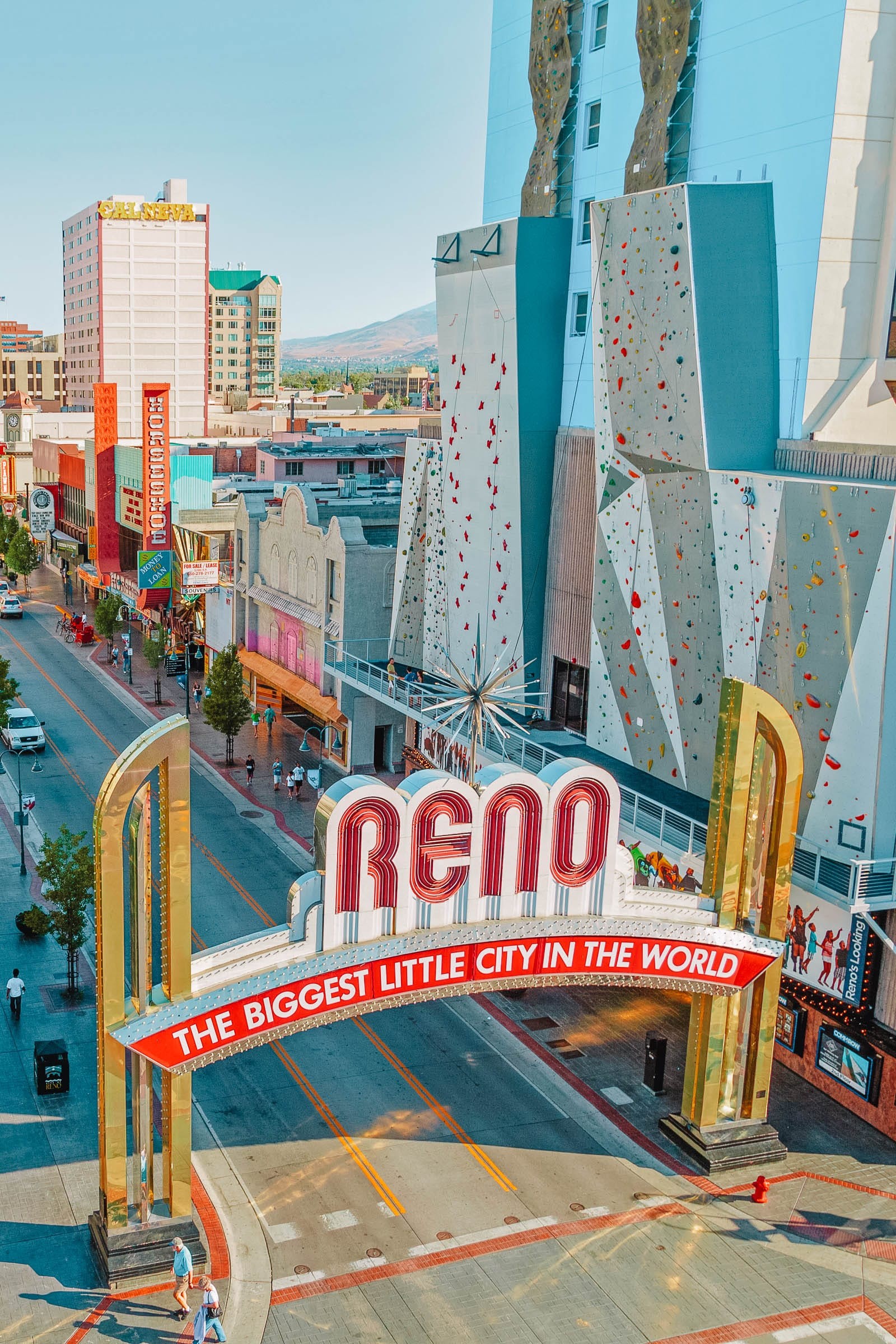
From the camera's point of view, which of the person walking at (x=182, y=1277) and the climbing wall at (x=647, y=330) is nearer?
the person walking at (x=182, y=1277)

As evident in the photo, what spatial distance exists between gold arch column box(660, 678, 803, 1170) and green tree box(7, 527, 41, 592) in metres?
80.2

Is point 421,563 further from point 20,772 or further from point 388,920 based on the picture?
point 388,920

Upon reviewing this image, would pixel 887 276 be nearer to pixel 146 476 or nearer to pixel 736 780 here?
pixel 736 780

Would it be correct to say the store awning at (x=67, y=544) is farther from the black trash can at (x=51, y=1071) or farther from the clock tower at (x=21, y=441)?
the black trash can at (x=51, y=1071)

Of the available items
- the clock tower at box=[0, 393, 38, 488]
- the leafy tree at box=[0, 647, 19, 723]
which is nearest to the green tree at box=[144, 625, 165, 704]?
the leafy tree at box=[0, 647, 19, 723]

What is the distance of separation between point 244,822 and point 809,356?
88.9ft

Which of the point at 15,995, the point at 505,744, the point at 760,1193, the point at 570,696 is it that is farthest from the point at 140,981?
the point at 570,696

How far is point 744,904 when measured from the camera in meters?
29.1

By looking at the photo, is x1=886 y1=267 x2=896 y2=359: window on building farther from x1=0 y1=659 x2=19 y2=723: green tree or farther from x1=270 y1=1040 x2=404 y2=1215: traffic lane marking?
x1=0 y1=659 x2=19 y2=723: green tree

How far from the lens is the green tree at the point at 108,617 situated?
80562mm

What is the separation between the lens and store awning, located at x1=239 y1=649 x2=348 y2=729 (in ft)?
188

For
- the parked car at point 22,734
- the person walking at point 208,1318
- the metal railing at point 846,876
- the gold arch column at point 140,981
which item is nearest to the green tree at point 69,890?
the gold arch column at point 140,981

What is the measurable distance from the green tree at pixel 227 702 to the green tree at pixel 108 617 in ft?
73.1

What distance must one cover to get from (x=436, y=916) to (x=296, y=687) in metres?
35.7
